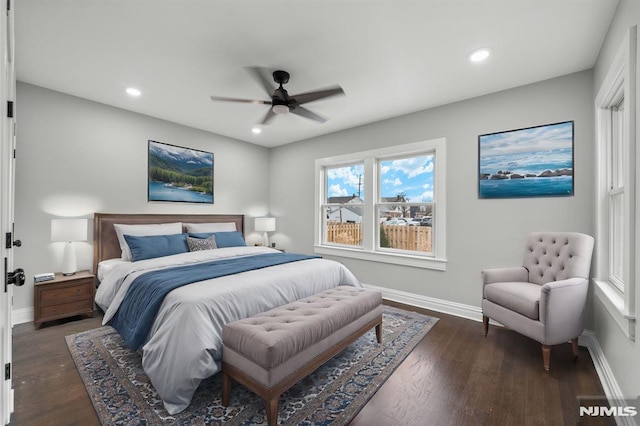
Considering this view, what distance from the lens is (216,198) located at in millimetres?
4949

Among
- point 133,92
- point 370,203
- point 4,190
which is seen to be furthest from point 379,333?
point 133,92

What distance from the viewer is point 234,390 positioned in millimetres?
2055

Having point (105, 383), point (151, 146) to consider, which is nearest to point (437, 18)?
point (105, 383)

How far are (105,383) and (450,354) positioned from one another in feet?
9.13

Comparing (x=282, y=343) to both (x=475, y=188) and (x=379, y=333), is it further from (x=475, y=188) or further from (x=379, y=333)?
(x=475, y=188)

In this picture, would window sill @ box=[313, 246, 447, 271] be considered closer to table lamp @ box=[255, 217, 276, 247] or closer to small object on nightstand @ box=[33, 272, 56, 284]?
table lamp @ box=[255, 217, 276, 247]

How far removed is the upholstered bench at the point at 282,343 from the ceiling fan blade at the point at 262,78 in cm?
224

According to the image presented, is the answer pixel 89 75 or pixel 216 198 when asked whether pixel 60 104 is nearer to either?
pixel 89 75

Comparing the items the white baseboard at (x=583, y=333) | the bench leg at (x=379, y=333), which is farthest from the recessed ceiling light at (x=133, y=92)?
→ the white baseboard at (x=583, y=333)

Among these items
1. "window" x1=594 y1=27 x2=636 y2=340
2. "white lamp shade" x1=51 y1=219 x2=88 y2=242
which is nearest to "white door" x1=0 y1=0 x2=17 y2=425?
"white lamp shade" x1=51 y1=219 x2=88 y2=242

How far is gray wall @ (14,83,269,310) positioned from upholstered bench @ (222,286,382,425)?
2.90 m

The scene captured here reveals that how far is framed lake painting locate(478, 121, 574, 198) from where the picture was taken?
289cm

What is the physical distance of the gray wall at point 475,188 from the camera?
2.83 meters

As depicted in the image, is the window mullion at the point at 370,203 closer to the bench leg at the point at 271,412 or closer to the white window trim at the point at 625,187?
the white window trim at the point at 625,187
